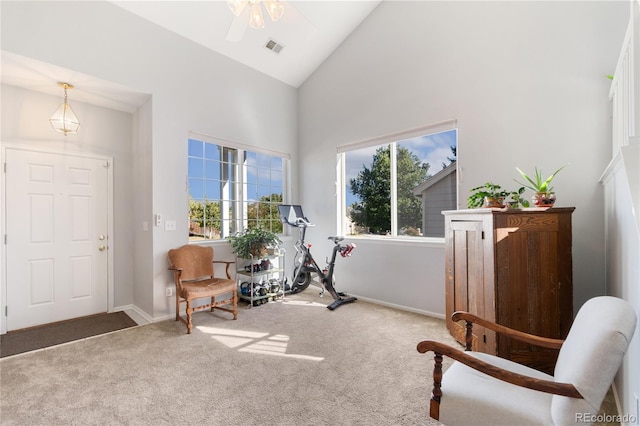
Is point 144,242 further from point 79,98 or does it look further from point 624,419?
point 624,419

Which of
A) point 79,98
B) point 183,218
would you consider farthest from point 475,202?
point 79,98

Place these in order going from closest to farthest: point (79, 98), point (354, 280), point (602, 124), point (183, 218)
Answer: point (602, 124) < point (79, 98) < point (183, 218) < point (354, 280)

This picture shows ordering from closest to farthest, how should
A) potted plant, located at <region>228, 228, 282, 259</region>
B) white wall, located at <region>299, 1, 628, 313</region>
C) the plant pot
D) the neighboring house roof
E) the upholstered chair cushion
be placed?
the upholstered chair cushion < the plant pot < white wall, located at <region>299, 1, 628, 313</region> < the neighboring house roof < potted plant, located at <region>228, 228, 282, 259</region>

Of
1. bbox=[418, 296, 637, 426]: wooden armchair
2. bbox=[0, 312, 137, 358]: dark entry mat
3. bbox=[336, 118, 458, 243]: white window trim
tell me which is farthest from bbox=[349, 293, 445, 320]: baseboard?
bbox=[0, 312, 137, 358]: dark entry mat

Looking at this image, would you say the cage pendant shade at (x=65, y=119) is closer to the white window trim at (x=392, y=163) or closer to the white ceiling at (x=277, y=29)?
the white ceiling at (x=277, y=29)

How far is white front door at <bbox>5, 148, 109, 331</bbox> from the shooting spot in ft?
10.6

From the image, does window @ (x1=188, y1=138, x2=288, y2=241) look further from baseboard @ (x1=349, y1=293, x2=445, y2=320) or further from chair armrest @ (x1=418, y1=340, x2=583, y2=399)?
chair armrest @ (x1=418, y1=340, x2=583, y2=399)

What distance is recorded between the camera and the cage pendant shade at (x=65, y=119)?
327cm

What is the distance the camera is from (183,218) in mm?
3797

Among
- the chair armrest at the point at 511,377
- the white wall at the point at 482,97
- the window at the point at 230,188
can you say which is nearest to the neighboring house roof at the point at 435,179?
the white wall at the point at 482,97

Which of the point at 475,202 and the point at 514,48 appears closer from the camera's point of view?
the point at 475,202

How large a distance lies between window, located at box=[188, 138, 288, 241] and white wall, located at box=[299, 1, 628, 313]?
90 cm

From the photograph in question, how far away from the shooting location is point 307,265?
4465 mm

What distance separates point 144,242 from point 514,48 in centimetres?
484
